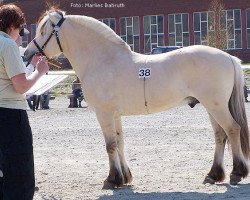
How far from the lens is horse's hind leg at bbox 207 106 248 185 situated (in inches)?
384

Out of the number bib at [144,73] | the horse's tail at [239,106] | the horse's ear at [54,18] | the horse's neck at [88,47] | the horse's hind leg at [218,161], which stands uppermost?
the horse's ear at [54,18]

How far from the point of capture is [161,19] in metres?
73.5

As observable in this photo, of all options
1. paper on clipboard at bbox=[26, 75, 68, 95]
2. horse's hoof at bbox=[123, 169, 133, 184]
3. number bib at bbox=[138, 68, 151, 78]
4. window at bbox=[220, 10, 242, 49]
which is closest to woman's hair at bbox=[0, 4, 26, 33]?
paper on clipboard at bbox=[26, 75, 68, 95]

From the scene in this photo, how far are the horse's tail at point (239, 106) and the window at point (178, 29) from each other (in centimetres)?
6206

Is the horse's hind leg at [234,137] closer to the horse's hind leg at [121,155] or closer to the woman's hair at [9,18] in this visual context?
the horse's hind leg at [121,155]

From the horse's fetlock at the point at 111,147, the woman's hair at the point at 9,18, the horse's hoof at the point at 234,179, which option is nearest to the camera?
the woman's hair at the point at 9,18

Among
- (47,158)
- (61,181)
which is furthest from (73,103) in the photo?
(61,181)

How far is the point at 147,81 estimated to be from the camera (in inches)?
388

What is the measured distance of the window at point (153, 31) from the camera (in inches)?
2872

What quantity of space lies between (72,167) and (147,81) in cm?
266

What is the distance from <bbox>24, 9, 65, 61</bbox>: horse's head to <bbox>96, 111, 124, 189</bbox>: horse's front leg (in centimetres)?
124

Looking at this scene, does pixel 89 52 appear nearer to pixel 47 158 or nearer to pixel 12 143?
pixel 47 158

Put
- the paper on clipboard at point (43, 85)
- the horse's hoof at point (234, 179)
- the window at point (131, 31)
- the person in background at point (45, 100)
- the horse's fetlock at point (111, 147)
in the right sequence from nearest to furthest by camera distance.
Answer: the horse's hoof at point (234, 179) → the horse's fetlock at point (111, 147) → the paper on clipboard at point (43, 85) → the person in background at point (45, 100) → the window at point (131, 31)

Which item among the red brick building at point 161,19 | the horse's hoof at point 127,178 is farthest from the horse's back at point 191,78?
the red brick building at point 161,19
